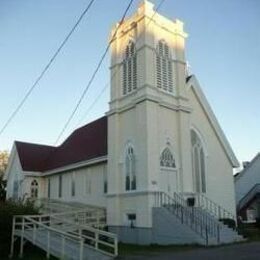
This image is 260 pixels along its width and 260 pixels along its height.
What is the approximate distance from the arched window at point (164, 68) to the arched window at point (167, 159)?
4023 millimetres

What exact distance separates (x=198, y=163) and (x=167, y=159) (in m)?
3.60

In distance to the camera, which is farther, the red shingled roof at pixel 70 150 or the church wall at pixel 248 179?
the church wall at pixel 248 179

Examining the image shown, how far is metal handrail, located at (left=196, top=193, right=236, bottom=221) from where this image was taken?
2673 cm

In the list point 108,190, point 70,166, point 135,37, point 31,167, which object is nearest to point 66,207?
point 70,166

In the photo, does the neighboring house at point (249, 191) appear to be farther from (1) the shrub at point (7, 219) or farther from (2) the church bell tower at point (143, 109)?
(1) the shrub at point (7, 219)

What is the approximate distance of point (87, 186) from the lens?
29984 millimetres

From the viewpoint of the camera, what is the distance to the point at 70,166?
3181 cm

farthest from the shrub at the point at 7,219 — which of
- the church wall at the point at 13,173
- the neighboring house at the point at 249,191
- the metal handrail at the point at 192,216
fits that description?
the neighboring house at the point at 249,191

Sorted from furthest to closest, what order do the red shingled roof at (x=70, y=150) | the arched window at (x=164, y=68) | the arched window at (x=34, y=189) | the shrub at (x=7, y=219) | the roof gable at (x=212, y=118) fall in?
the arched window at (x=34, y=189)
the red shingled roof at (x=70, y=150)
the roof gable at (x=212, y=118)
the arched window at (x=164, y=68)
the shrub at (x=7, y=219)

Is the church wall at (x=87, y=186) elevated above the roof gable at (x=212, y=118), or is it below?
below

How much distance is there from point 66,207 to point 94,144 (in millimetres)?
4972

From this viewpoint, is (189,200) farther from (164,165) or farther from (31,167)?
(31,167)

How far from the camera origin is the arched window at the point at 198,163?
2734 cm

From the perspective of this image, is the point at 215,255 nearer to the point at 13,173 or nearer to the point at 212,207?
the point at 212,207
